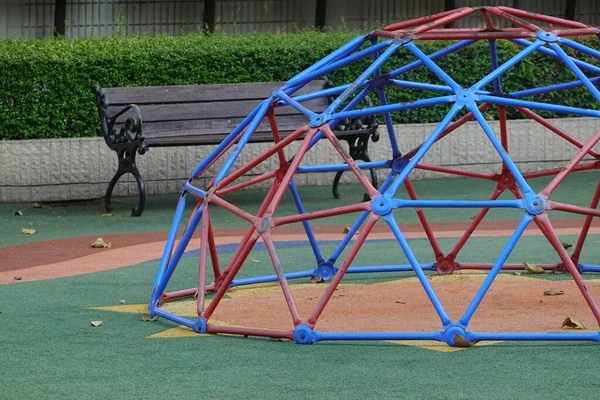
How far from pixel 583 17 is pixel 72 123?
11.2 meters

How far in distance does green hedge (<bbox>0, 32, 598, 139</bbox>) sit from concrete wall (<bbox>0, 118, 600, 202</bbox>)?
0.22 meters

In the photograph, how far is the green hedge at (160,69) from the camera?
1160 centimetres

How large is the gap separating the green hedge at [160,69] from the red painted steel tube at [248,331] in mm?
6907

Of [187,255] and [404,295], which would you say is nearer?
[404,295]

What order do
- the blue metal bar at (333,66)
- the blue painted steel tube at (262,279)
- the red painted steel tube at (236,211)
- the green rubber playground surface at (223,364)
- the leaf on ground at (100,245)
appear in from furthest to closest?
1. the leaf on ground at (100,245)
2. the blue painted steel tube at (262,279)
3. the blue metal bar at (333,66)
4. the red painted steel tube at (236,211)
5. the green rubber playground surface at (223,364)

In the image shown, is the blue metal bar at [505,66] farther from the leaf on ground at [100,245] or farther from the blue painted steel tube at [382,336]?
the leaf on ground at [100,245]

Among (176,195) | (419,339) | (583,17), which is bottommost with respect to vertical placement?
(176,195)

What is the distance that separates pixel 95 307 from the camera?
6.04 metres

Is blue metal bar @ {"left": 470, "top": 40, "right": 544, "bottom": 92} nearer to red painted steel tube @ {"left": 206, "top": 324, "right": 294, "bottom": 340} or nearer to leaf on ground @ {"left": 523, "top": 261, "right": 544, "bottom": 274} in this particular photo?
red painted steel tube @ {"left": 206, "top": 324, "right": 294, "bottom": 340}

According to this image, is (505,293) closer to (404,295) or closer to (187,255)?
(404,295)

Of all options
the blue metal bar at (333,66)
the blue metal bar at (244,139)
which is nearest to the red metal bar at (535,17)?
the blue metal bar at (333,66)

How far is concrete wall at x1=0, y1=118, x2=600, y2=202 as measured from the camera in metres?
11.7

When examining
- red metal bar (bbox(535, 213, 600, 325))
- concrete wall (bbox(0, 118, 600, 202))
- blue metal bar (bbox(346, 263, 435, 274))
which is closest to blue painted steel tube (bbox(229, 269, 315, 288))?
blue metal bar (bbox(346, 263, 435, 274))

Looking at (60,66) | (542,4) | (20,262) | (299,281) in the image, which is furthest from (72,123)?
(542,4)
